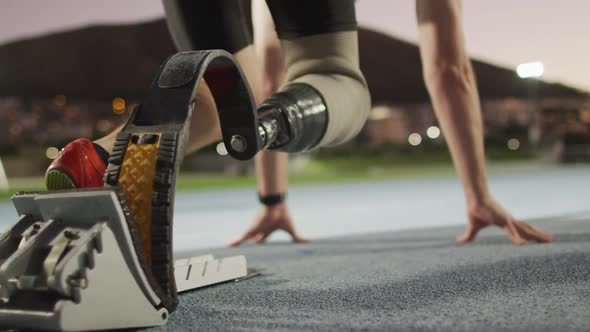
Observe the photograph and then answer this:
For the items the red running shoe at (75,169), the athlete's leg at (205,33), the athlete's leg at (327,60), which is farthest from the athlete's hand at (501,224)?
the red running shoe at (75,169)

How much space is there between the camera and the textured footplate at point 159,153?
979mm

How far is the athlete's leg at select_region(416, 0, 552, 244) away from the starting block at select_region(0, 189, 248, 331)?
5.43ft

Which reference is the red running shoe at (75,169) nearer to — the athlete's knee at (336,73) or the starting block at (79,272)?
the starting block at (79,272)

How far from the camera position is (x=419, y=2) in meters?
2.42

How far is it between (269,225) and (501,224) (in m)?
1.03

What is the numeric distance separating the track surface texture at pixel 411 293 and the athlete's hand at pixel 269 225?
545 mm

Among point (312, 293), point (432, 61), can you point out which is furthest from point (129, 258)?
point (432, 61)

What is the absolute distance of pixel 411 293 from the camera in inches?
52.6

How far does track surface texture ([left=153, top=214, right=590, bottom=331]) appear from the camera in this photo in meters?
1.06

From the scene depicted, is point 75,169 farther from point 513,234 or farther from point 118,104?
point 118,104

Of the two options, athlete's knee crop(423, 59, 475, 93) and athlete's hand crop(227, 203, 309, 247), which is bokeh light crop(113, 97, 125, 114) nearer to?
athlete's hand crop(227, 203, 309, 247)

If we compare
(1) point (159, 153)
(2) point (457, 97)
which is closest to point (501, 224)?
(2) point (457, 97)

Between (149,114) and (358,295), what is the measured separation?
0.62 metres

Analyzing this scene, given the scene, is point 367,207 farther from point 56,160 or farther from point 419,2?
point 56,160
